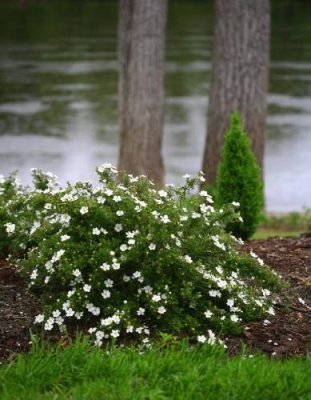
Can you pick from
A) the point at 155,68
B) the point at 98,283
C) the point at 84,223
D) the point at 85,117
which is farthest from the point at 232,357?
the point at 85,117

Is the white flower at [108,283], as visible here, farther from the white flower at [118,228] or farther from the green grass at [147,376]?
the green grass at [147,376]

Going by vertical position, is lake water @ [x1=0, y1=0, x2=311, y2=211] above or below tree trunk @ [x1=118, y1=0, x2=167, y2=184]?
below

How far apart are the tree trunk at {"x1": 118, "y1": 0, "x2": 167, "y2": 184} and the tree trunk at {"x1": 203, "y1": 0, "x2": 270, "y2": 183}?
100 centimetres

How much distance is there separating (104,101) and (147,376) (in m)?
17.2

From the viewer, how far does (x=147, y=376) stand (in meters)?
4.16

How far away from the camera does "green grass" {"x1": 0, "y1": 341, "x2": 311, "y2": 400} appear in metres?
4.00

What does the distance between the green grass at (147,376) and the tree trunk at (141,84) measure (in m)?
7.21

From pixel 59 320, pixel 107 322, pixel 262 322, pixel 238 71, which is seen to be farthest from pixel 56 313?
pixel 238 71

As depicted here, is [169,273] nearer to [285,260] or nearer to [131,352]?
[131,352]

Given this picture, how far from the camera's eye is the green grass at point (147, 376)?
4004mm

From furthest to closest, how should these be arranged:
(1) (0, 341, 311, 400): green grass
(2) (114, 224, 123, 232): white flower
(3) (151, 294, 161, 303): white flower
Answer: (2) (114, 224, 123, 232): white flower < (3) (151, 294, 161, 303): white flower < (1) (0, 341, 311, 400): green grass

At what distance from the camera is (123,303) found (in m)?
4.98

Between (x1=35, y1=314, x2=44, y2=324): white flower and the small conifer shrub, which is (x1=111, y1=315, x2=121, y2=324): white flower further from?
the small conifer shrub

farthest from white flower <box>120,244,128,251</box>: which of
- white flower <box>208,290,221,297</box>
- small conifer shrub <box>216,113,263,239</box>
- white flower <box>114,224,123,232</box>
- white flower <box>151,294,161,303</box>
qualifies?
small conifer shrub <box>216,113,263,239</box>
